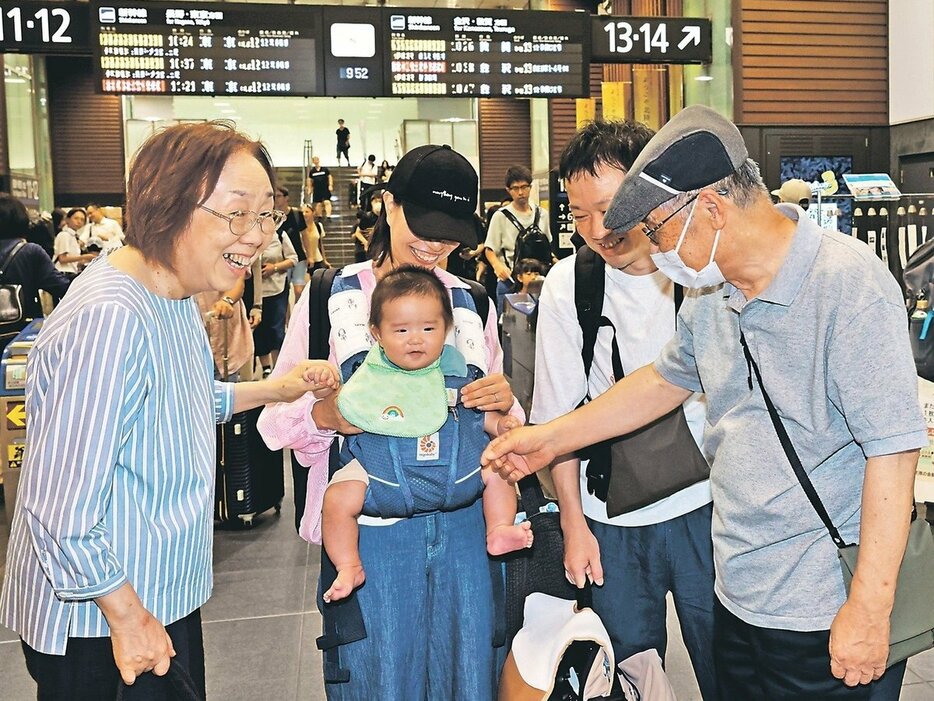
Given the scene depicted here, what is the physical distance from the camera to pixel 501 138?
20219mm

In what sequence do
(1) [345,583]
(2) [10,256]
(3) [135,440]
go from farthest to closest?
1. (2) [10,256]
2. (1) [345,583]
3. (3) [135,440]

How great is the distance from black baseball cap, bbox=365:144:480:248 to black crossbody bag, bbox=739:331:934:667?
2.51 feet

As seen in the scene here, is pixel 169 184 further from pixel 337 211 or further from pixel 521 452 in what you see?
pixel 337 211

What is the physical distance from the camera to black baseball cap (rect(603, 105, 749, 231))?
1.54m

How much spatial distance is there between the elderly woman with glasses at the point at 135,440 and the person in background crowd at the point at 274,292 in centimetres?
586

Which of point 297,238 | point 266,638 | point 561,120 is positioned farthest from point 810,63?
point 266,638

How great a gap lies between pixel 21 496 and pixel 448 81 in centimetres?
785

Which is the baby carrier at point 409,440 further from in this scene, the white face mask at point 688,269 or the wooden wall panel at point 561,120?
the wooden wall panel at point 561,120

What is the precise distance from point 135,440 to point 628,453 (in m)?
1.10

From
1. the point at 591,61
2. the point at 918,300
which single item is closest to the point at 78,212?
the point at 591,61

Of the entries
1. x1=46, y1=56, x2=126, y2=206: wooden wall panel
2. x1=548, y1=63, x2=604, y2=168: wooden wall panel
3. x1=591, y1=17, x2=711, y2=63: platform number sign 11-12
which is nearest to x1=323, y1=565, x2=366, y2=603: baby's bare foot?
x1=591, y1=17, x2=711, y2=63: platform number sign 11-12

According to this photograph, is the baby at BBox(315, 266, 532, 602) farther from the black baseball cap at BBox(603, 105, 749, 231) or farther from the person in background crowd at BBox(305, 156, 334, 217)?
the person in background crowd at BBox(305, 156, 334, 217)

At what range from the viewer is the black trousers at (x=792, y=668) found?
1.61 metres

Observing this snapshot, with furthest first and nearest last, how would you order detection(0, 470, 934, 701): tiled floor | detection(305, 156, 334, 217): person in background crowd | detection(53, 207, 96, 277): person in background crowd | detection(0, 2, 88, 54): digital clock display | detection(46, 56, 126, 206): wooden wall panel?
1. detection(46, 56, 126, 206): wooden wall panel
2. detection(305, 156, 334, 217): person in background crowd
3. detection(53, 207, 96, 277): person in background crowd
4. detection(0, 2, 88, 54): digital clock display
5. detection(0, 470, 934, 701): tiled floor
